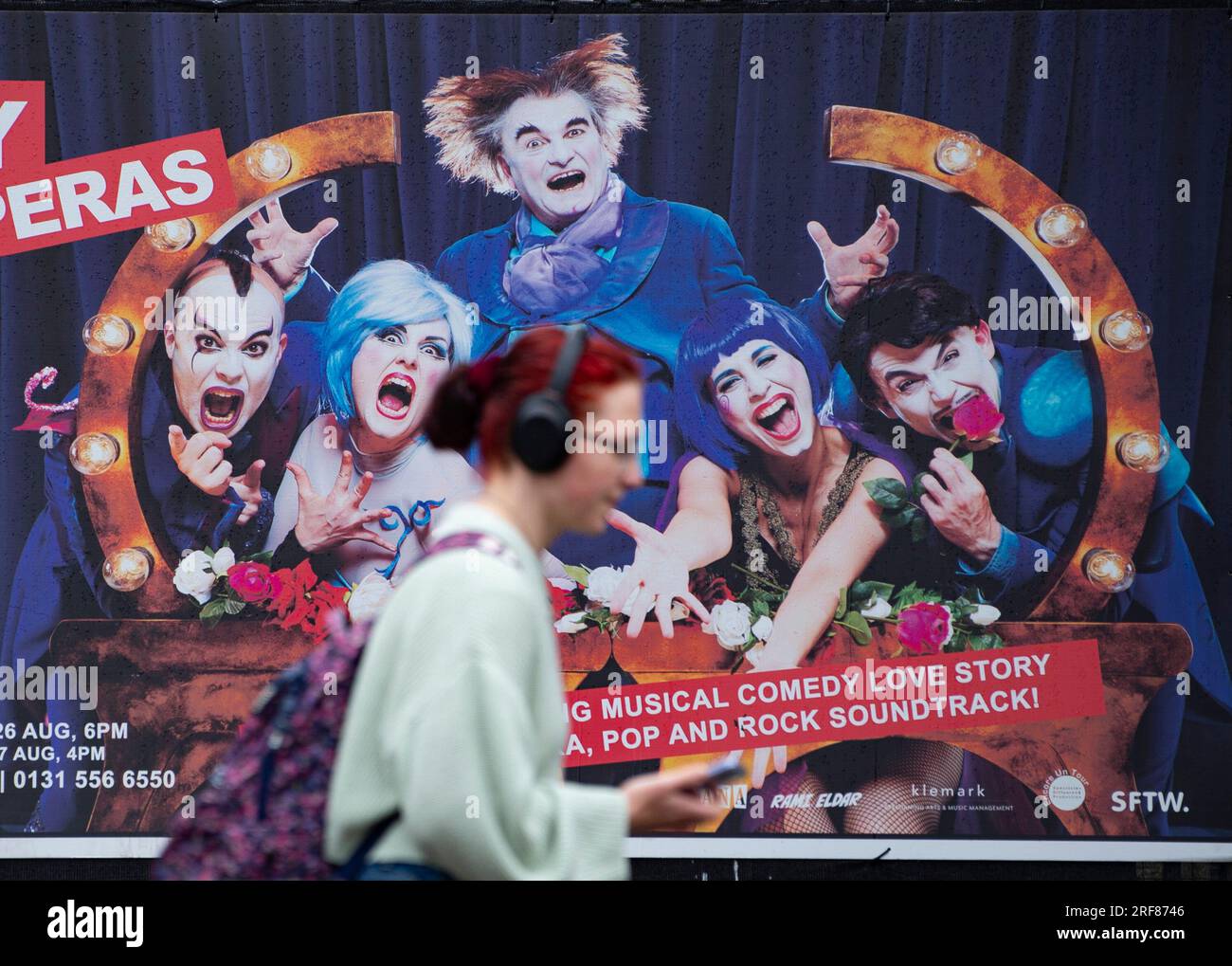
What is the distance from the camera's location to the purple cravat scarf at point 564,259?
491 cm

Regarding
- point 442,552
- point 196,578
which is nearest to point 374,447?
point 196,578

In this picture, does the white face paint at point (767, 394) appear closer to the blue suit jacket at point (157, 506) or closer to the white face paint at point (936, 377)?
the white face paint at point (936, 377)

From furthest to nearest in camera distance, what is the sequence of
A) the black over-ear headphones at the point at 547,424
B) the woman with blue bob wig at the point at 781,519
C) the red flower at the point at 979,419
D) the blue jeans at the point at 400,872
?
the red flower at the point at 979,419, the woman with blue bob wig at the point at 781,519, the black over-ear headphones at the point at 547,424, the blue jeans at the point at 400,872

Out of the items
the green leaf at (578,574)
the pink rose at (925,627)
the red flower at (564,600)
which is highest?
the green leaf at (578,574)

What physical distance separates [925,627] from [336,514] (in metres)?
2.21

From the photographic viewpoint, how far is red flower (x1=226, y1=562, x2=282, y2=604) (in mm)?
4848

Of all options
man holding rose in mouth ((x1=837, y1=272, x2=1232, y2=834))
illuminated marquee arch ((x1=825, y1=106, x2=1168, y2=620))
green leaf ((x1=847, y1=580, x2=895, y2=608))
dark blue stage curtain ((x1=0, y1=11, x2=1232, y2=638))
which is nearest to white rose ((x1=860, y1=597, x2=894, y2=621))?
green leaf ((x1=847, y1=580, x2=895, y2=608))

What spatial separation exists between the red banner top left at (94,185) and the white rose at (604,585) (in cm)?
202

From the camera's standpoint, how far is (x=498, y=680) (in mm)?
1328

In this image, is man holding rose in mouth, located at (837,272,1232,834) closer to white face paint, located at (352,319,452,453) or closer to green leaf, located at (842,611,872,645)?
green leaf, located at (842,611,872,645)

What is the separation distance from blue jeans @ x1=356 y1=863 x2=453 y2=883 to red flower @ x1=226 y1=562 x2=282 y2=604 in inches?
141

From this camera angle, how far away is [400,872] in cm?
139

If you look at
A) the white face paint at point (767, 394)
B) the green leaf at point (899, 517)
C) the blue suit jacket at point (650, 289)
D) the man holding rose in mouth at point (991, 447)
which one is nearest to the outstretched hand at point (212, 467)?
the blue suit jacket at point (650, 289)
